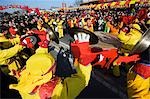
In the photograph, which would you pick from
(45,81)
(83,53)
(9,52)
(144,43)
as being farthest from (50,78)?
(9,52)

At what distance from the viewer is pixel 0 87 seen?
8375 mm

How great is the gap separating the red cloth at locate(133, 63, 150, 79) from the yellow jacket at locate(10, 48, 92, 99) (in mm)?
1467

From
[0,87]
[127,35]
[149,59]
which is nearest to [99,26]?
[127,35]

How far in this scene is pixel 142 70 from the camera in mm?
5742

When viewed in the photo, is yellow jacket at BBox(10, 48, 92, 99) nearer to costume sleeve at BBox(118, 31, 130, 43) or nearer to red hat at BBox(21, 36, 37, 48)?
red hat at BBox(21, 36, 37, 48)

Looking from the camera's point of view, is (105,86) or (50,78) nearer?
(50,78)

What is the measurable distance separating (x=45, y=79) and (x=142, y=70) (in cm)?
201

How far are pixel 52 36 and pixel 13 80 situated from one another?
179cm

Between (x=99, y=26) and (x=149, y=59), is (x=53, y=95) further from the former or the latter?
(x=99, y=26)

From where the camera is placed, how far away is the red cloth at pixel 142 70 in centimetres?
566

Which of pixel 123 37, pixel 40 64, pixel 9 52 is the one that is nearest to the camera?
pixel 40 64

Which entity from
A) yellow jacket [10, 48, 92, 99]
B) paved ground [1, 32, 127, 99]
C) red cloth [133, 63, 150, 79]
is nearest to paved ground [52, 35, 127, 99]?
paved ground [1, 32, 127, 99]

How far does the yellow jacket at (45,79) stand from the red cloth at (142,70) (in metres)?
1.47

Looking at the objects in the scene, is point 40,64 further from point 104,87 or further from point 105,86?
point 105,86
